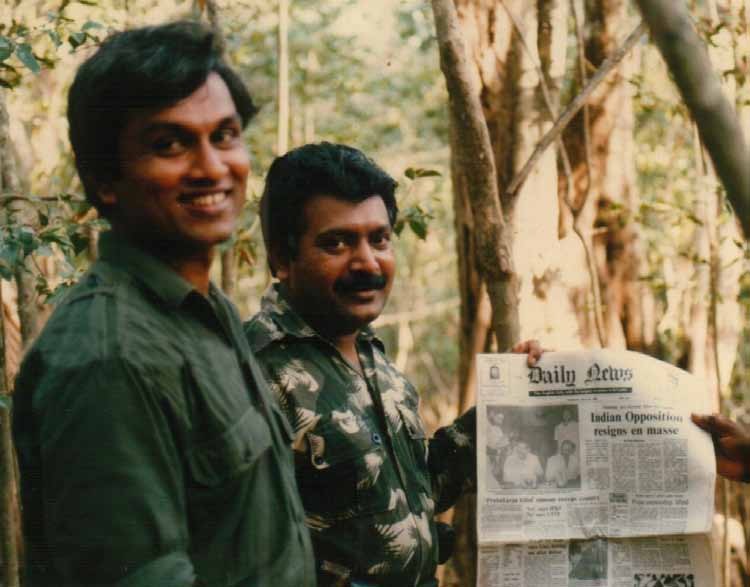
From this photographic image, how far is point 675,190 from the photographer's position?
6.84m

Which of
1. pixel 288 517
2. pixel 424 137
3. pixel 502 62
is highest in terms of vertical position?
pixel 424 137

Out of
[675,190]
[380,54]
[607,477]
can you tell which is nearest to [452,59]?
[607,477]

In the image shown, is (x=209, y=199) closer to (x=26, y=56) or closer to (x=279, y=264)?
(x=279, y=264)

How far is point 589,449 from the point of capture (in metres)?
2.62

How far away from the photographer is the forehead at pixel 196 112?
164 centimetres

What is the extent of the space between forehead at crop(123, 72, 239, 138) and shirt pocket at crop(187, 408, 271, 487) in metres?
0.44

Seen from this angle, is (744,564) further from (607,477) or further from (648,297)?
(607,477)

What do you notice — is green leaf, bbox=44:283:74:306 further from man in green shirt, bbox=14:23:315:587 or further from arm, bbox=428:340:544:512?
man in green shirt, bbox=14:23:315:587

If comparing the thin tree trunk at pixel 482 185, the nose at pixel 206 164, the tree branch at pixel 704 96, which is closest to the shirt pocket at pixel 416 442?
the thin tree trunk at pixel 482 185

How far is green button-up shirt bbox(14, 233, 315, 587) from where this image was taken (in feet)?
4.65

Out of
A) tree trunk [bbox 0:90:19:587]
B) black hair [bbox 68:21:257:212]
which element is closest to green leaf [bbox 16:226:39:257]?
tree trunk [bbox 0:90:19:587]

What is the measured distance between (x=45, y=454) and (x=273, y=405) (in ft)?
1.56

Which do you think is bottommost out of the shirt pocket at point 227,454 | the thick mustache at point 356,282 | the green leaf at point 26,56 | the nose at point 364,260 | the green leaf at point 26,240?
the shirt pocket at point 227,454

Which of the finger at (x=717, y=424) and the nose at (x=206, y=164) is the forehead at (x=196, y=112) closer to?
the nose at (x=206, y=164)
